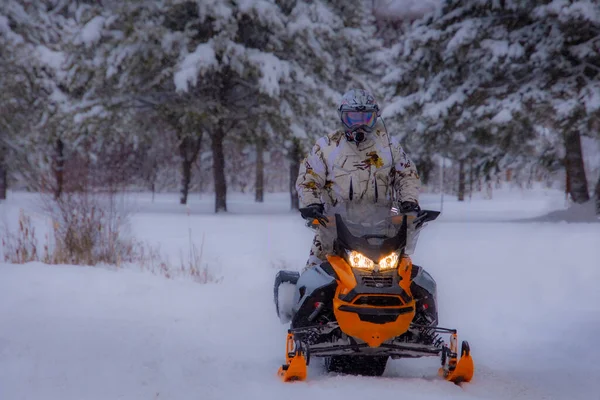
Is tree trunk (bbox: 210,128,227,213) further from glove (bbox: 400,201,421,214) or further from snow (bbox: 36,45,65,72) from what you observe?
glove (bbox: 400,201,421,214)

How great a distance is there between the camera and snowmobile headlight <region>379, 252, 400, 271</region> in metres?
4.01

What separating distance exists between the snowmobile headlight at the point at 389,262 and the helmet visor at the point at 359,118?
1080 millimetres

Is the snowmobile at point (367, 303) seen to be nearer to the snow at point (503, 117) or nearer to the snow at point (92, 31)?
the snow at point (503, 117)

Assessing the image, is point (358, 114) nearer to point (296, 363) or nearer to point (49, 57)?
point (296, 363)

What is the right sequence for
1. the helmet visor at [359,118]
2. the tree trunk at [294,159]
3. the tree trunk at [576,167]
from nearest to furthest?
the helmet visor at [359,118] < the tree trunk at [576,167] < the tree trunk at [294,159]

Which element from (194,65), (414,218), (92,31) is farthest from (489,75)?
(414,218)

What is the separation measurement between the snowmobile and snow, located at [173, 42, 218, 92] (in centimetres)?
1293

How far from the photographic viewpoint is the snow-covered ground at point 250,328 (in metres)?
4.12

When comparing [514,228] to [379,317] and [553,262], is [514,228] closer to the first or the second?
[553,262]

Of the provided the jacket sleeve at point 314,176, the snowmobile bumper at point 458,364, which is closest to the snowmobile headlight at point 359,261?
the jacket sleeve at point 314,176

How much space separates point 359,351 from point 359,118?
1710 mm

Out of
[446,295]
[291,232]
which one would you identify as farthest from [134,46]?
[446,295]

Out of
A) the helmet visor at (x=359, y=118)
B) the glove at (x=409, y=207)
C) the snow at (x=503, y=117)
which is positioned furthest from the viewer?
the snow at (x=503, y=117)

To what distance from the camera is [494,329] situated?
6492 millimetres
